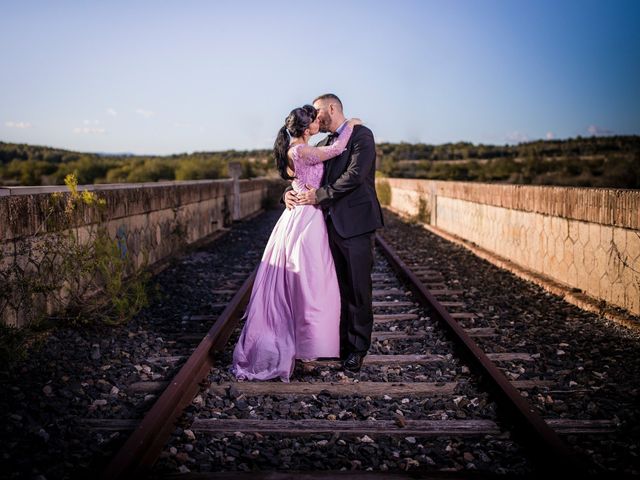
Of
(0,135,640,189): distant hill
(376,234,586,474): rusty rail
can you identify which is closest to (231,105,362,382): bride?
(376,234,586,474): rusty rail

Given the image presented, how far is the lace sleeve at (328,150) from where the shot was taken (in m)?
4.05

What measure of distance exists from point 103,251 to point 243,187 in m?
12.6

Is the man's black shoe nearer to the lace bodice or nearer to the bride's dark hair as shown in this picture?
the lace bodice

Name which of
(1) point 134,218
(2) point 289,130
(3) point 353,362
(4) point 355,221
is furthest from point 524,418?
(1) point 134,218

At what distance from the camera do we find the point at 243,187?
58.7 ft

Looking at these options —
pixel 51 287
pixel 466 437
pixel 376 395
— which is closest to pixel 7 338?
pixel 51 287

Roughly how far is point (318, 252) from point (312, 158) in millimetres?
683

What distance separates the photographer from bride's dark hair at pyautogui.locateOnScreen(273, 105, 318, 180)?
4059 millimetres

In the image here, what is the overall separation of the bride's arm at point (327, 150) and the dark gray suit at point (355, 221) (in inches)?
2.0

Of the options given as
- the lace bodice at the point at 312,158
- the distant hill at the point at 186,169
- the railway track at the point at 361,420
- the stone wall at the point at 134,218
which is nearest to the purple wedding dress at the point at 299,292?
the lace bodice at the point at 312,158

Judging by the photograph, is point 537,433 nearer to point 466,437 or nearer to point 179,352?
point 466,437

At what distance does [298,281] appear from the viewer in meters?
4.18

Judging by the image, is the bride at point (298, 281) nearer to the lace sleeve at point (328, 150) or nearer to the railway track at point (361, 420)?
the lace sleeve at point (328, 150)

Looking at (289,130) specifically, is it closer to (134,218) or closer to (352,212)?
(352,212)
